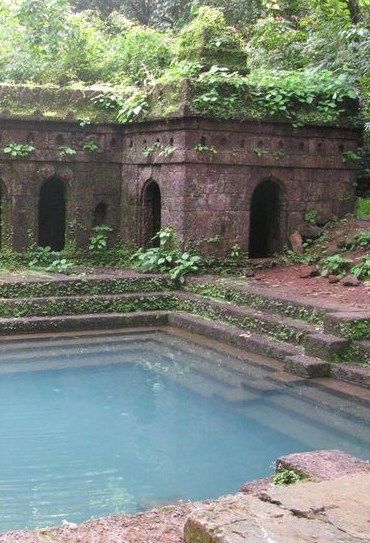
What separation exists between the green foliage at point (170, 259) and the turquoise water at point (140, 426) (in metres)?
2.59

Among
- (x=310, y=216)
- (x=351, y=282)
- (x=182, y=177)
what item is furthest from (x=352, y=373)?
(x=310, y=216)

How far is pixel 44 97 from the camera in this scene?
13.6 m

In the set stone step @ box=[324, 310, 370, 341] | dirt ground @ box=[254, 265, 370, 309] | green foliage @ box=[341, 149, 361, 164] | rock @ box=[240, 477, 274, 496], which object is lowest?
rock @ box=[240, 477, 274, 496]

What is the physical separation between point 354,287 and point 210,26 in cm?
556

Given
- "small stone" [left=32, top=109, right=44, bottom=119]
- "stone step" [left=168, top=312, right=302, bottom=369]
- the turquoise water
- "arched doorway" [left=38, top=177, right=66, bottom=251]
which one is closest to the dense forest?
"small stone" [left=32, top=109, right=44, bottom=119]

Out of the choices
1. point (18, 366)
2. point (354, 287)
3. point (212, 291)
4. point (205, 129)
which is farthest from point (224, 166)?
point (18, 366)

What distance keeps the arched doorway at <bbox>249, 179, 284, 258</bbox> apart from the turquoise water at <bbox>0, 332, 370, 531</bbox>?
179 inches

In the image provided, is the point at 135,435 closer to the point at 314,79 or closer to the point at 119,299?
the point at 119,299

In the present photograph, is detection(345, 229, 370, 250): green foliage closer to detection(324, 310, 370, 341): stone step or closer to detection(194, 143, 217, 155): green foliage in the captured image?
detection(194, 143, 217, 155): green foliage

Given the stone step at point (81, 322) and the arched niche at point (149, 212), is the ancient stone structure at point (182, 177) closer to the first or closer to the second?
the arched niche at point (149, 212)

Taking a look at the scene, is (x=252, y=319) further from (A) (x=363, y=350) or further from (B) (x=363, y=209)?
(B) (x=363, y=209)

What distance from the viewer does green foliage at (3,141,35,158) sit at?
1307 cm

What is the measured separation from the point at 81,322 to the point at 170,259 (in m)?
2.14

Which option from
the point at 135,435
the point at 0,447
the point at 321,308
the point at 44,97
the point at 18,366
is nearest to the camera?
the point at 0,447
